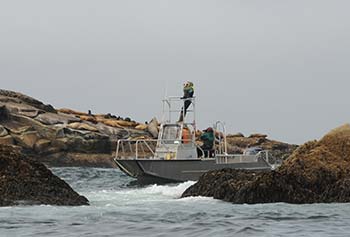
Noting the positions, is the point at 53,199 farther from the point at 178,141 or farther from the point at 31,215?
the point at 178,141

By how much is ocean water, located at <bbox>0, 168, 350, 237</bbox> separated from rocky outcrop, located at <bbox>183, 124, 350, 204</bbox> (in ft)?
2.18

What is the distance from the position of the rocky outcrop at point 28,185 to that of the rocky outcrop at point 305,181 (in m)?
3.57

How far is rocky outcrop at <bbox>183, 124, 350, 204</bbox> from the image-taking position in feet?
54.3

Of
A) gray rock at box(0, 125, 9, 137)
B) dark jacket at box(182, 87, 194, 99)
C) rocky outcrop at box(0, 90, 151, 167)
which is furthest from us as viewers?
rocky outcrop at box(0, 90, 151, 167)

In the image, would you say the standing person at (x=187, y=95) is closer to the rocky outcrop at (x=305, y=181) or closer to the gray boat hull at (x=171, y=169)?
the gray boat hull at (x=171, y=169)

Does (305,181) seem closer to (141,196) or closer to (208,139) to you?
(141,196)

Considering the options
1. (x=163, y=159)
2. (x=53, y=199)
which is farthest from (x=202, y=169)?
(x=53, y=199)

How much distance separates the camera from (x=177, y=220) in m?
13.2

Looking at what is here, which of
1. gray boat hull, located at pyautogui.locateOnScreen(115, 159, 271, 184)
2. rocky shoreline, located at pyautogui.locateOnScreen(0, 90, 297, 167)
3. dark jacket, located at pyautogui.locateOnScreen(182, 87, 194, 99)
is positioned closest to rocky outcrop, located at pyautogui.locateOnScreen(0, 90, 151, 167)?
rocky shoreline, located at pyautogui.locateOnScreen(0, 90, 297, 167)

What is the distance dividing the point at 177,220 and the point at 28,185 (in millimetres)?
4053

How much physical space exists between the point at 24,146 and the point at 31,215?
98.5ft

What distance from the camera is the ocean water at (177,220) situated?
11625mm

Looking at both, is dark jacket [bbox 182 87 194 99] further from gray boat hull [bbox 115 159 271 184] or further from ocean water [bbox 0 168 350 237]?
ocean water [bbox 0 168 350 237]

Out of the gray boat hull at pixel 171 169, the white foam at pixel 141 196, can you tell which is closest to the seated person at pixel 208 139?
the gray boat hull at pixel 171 169
